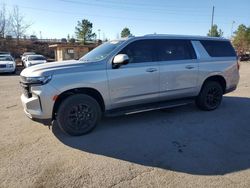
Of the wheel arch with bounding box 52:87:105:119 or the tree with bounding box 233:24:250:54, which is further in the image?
the tree with bounding box 233:24:250:54

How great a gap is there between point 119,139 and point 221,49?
4.06 meters

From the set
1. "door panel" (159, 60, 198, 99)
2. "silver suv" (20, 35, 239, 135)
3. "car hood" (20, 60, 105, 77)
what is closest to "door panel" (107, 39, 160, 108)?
"silver suv" (20, 35, 239, 135)

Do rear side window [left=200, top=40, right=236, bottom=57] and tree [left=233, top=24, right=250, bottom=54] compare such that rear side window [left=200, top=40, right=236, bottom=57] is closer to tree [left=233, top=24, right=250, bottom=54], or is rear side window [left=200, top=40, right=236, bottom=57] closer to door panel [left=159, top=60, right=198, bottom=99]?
door panel [left=159, top=60, right=198, bottom=99]

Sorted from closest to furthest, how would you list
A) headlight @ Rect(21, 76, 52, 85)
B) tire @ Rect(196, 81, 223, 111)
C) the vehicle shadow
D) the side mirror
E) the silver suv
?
the vehicle shadow
headlight @ Rect(21, 76, 52, 85)
the silver suv
the side mirror
tire @ Rect(196, 81, 223, 111)

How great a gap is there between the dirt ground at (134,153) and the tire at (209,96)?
459 millimetres

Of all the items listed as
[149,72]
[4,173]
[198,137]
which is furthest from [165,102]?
[4,173]

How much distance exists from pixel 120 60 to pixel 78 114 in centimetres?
134

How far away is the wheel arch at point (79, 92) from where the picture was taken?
4903 mm

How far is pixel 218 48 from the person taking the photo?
23.0ft

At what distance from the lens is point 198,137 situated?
498cm

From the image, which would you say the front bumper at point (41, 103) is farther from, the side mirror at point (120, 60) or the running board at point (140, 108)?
the side mirror at point (120, 60)

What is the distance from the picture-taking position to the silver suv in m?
4.79

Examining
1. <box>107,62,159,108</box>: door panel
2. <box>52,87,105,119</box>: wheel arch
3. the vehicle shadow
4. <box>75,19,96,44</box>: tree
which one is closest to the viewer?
the vehicle shadow

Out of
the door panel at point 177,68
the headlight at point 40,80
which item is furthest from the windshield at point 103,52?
the headlight at point 40,80
